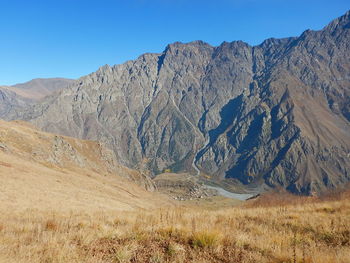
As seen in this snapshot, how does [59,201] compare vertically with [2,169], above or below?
below

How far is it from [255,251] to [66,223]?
260 inches

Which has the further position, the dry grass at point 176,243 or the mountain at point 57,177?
the mountain at point 57,177

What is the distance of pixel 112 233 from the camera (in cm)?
786

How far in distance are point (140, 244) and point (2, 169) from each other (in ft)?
111

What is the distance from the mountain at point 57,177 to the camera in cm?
2714

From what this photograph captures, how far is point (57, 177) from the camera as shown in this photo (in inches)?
1719

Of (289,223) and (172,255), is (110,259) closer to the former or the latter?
(172,255)

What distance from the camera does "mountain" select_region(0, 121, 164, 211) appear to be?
27141 millimetres

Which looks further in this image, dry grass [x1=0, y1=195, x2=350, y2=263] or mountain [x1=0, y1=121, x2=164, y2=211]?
mountain [x1=0, y1=121, x2=164, y2=211]

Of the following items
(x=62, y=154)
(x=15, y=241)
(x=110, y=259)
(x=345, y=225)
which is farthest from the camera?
(x=62, y=154)

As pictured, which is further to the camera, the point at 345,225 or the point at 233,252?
the point at 345,225

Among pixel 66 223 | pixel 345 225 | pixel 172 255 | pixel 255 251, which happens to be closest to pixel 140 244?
pixel 172 255

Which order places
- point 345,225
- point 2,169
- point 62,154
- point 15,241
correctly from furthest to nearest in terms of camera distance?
point 62,154 → point 2,169 → point 345,225 → point 15,241

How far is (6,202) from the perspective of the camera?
22.6 metres
